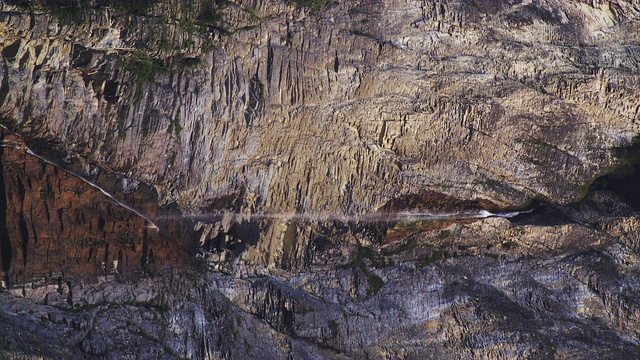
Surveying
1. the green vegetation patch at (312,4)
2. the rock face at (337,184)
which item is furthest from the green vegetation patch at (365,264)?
the green vegetation patch at (312,4)

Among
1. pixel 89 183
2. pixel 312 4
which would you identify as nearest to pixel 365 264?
pixel 312 4

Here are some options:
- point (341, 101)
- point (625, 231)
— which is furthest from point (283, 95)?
point (625, 231)

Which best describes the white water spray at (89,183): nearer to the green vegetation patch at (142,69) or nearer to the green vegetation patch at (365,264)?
the green vegetation patch at (142,69)

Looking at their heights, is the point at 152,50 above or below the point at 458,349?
above

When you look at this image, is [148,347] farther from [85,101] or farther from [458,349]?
[458,349]

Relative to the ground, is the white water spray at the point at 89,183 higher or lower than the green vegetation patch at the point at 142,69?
lower

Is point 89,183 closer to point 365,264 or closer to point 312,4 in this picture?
point 312,4

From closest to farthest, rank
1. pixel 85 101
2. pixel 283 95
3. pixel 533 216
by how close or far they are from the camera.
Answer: pixel 85 101
pixel 283 95
pixel 533 216

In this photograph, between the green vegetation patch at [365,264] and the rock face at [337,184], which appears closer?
the rock face at [337,184]

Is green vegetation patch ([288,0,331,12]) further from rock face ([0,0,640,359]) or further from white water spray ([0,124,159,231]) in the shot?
white water spray ([0,124,159,231])
